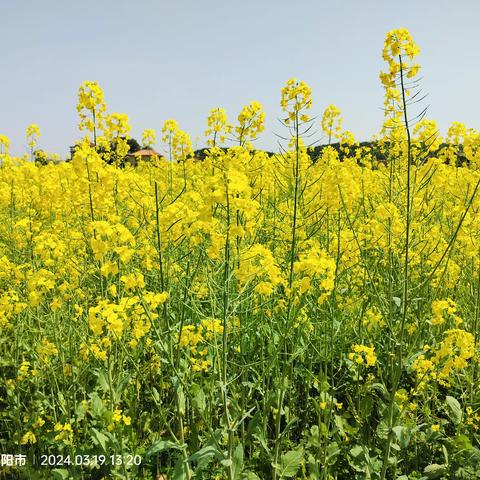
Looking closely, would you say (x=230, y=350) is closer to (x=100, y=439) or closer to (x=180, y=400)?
(x=180, y=400)

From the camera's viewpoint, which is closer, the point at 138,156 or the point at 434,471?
the point at 434,471

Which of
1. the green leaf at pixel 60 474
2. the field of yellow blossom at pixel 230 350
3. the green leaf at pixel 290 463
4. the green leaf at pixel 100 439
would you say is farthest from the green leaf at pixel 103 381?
the green leaf at pixel 290 463

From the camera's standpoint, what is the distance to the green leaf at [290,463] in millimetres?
2090

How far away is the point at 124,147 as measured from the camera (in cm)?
374

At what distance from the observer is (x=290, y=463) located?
2119 millimetres

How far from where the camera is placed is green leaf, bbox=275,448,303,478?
2090 millimetres

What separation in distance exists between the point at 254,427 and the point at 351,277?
148 centimetres

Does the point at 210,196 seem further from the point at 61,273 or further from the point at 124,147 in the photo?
the point at 124,147

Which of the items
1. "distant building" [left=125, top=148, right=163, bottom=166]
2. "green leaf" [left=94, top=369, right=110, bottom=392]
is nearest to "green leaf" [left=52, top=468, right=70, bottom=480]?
"green leaf" [left=94, top=369, right=110, bottom=392]

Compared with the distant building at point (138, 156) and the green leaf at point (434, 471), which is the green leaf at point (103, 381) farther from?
the distant building at point (138, 156)

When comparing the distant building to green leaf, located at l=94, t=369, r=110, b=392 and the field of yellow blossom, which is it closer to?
the field of yellow blossom

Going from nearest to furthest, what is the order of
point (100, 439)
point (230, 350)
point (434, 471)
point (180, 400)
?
point (180, 400) → point (100, 439) → point (434, 471) → point (230, 350)

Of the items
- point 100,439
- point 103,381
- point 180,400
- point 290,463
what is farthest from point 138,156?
point 290,463

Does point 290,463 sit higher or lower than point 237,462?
lower
